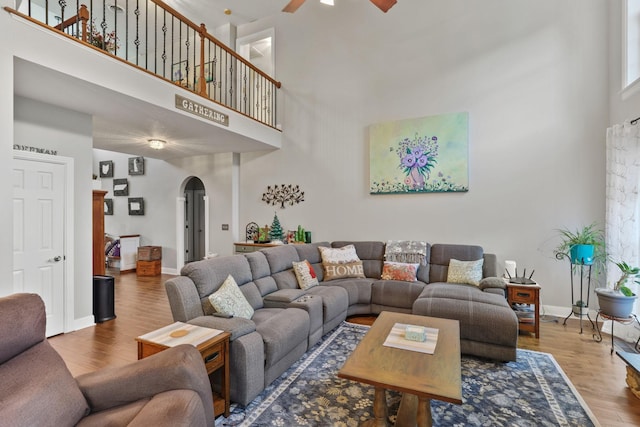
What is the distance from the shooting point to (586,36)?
395 centimetres

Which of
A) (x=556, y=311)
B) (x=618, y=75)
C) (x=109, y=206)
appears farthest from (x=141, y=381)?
(x=109, y=206)

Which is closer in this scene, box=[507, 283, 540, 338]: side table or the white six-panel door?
the white six-panel door

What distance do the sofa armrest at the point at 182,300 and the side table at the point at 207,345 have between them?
11.1 inches

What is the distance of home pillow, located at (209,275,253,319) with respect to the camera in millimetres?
2496

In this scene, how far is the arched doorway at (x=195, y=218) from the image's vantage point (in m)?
8.02

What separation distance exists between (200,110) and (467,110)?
374 cm

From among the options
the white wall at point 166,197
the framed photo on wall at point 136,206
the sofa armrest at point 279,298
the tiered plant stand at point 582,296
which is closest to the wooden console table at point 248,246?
the white wall at point 166,197

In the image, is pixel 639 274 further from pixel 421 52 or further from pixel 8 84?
pixel 8 84

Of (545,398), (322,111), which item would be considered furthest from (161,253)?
(545,398)

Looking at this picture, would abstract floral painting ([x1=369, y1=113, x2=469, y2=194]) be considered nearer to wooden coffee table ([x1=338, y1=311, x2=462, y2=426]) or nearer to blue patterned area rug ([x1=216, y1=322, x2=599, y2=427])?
blue patterned area rug ([x1=216, y1=322, x2=599, y2=427])

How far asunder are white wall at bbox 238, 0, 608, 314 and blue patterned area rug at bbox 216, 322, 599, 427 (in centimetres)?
210

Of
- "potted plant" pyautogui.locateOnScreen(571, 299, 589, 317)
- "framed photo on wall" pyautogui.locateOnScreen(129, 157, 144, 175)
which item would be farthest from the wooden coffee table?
"framed photo on wall" pyautogui.locateOnScreen(129, 157, 144, 175)

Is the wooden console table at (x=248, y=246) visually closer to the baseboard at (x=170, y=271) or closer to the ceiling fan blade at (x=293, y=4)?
the baseboard at (x=170, y=271)

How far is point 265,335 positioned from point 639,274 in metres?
3.76
